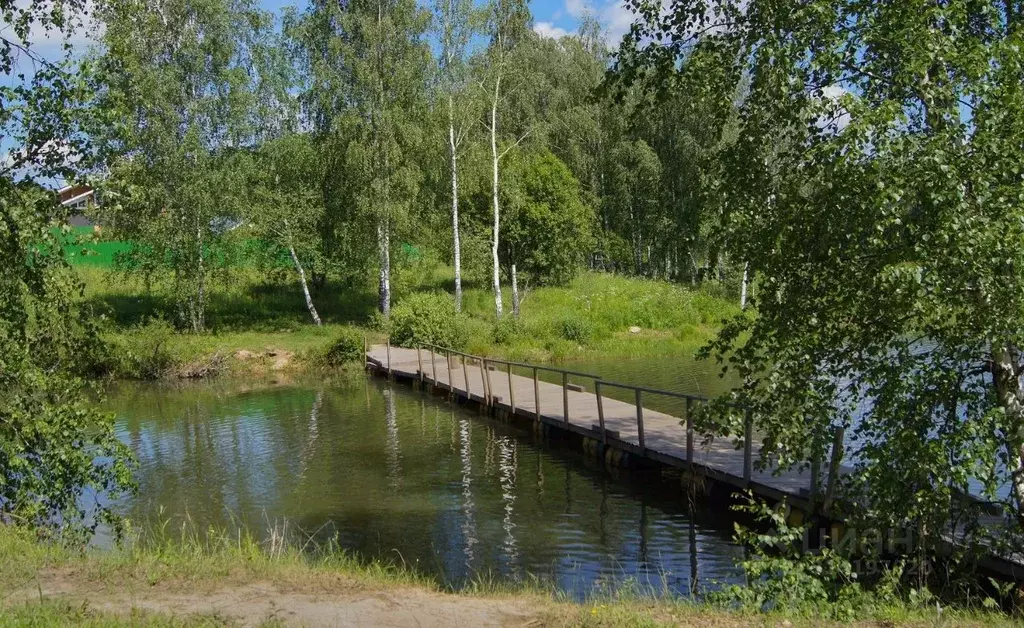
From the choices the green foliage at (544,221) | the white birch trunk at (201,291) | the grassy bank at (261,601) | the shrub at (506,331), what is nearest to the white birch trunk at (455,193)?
the shrub at (506,331)

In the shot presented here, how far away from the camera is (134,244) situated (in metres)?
31.5

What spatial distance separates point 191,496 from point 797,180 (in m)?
10.8

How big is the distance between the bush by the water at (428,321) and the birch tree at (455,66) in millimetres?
2043

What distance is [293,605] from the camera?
6.55m

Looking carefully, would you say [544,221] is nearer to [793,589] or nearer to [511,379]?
[511,379]

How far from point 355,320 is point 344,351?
18.9 feet

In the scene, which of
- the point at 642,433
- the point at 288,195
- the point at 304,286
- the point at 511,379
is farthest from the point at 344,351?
the point at 642,433

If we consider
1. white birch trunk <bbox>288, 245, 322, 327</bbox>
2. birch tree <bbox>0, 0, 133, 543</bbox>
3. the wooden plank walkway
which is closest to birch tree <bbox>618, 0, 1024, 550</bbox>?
the wooden plank walkway

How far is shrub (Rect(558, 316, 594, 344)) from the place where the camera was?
3164cm

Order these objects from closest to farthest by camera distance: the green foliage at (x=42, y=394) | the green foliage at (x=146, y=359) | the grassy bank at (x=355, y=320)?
the green foliage at (x=42, y=394) → the green foliage at (x=146, y=359) → the grassy bank at (x=355, y=320)

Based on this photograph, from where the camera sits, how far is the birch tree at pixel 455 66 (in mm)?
32438

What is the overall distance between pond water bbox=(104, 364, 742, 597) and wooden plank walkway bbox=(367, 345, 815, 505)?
547 millimetres

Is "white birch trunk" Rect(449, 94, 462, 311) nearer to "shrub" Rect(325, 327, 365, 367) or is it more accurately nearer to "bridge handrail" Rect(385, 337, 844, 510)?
"shrub" Rect(325, 327, 365, 367)

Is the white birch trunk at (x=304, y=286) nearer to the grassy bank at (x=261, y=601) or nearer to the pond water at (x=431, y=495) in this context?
the pond water at (x=431, y=495)
